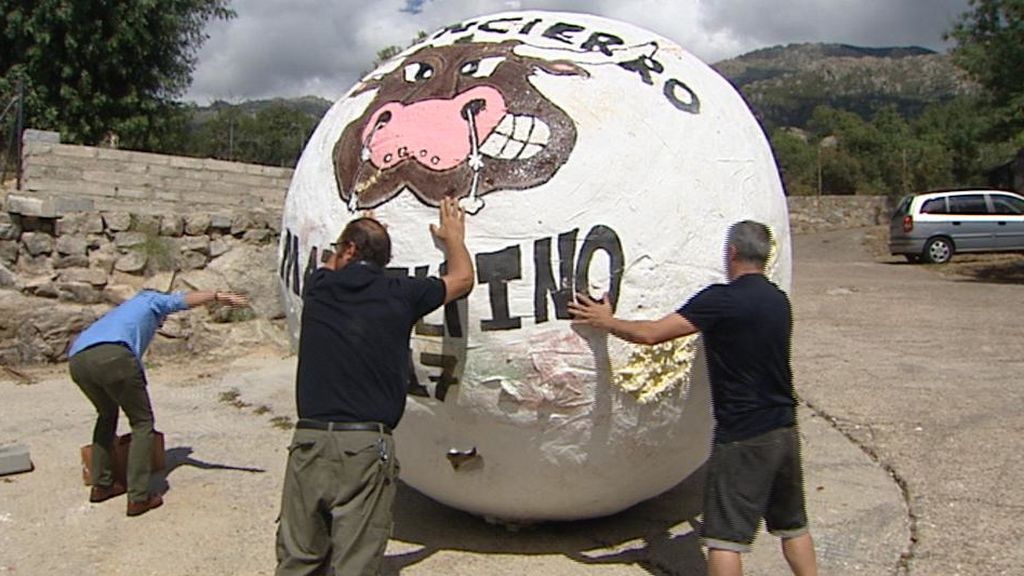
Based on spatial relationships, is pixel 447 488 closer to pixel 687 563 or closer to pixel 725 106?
pixel 687 563

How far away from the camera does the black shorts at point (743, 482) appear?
11.4 ft

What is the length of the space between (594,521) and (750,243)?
75.4 inches

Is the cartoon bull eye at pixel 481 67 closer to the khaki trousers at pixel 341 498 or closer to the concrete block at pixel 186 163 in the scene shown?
the khaki trousers at pixel 341 498

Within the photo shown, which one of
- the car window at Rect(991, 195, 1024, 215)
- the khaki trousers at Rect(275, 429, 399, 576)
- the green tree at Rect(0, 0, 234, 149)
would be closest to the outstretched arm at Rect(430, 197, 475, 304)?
the khaki trousers at Rect(275, 429, 399, 576)

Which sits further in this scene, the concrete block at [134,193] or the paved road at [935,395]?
the concrete block at [134,193]

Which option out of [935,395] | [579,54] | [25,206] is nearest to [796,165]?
[935,395]

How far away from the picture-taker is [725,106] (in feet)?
14.7

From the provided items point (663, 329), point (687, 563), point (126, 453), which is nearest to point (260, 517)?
point (126, 453)

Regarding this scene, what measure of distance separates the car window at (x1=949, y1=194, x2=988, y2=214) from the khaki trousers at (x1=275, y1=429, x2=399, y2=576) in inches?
768

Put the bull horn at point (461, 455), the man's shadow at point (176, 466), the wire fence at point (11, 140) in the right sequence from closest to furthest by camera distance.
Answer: the bull horn at point (461, 455)
the man's shadow at point (176, 466)
the wire fence at point (11, 140)

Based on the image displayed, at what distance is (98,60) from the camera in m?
18.8

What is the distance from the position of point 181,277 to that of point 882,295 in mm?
10459

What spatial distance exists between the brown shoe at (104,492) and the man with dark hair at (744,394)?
141 inches

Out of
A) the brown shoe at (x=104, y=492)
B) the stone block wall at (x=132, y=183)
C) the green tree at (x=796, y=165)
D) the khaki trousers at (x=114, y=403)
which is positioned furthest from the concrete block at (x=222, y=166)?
the green tree at (x=796, y=165)
